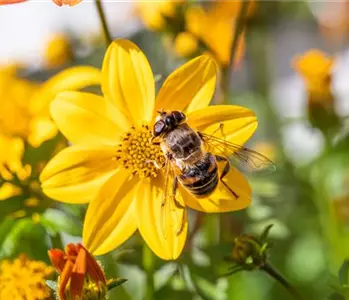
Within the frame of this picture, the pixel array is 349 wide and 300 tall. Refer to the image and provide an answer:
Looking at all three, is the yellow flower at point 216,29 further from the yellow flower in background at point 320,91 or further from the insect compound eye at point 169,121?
the insect compound eye at point 169,121

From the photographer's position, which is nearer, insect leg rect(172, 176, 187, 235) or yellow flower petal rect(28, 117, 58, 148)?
insect leg rect(172, 176, 187, 235)

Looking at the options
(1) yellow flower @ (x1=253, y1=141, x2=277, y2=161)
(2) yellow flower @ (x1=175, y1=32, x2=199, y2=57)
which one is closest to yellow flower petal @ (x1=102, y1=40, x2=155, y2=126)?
(2) yellow flower @ (x1=175, y1=32, x2=199, y2=57)

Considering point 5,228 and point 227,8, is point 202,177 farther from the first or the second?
point 227,8

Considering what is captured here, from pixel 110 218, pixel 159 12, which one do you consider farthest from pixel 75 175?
pixel 159 12

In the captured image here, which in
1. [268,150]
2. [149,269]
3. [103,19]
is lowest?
[268,150]

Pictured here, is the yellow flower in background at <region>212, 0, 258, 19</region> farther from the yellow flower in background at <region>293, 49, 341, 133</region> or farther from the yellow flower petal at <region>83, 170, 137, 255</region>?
the yellow flower petal at <region>83, 170, 137, 255</region>

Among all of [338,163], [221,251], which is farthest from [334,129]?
[221,251]

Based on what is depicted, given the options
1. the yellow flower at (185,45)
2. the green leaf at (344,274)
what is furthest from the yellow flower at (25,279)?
the yellow flower at (185,45)
